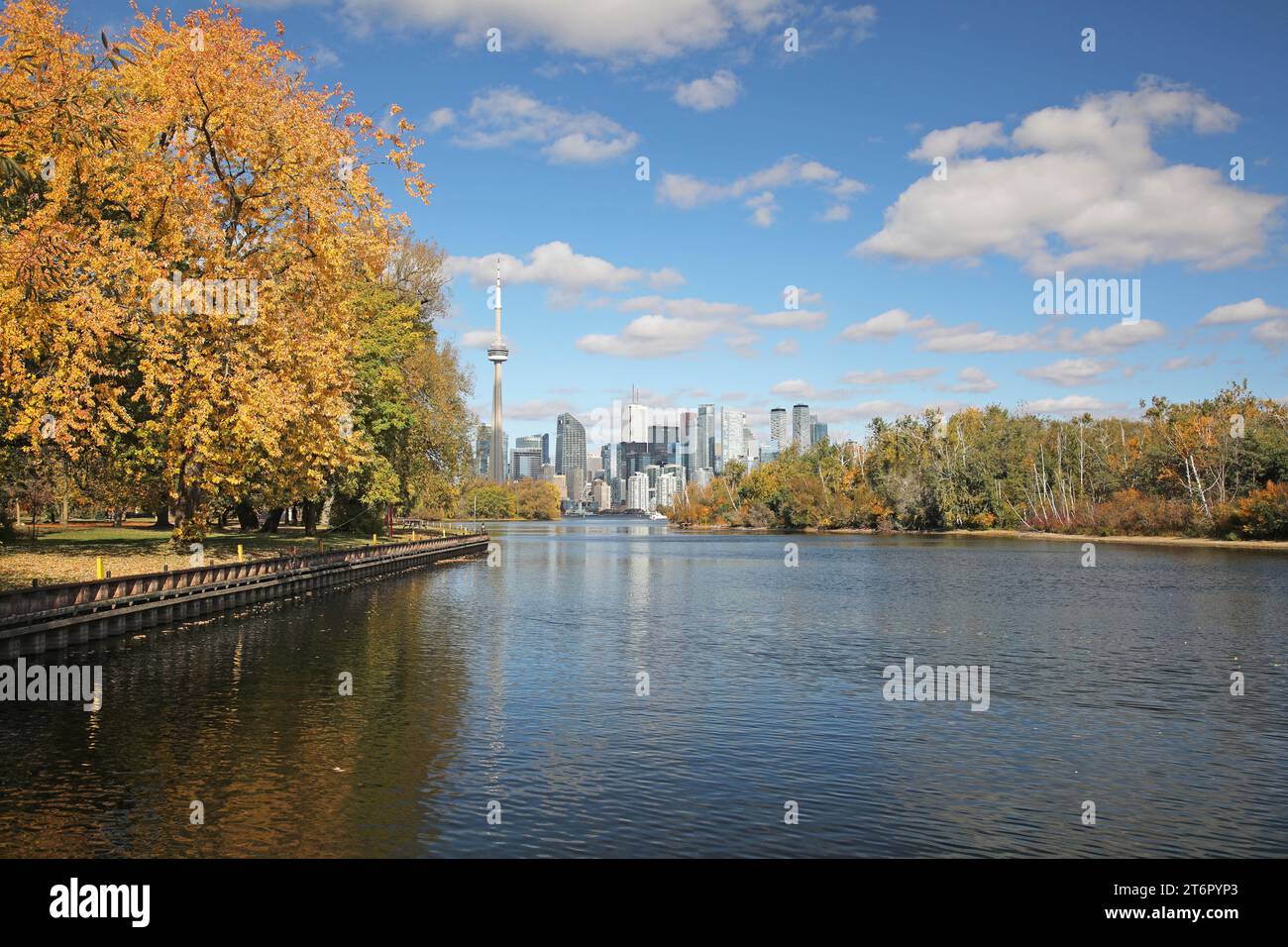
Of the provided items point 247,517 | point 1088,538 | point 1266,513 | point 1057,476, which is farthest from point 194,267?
point 1057,476

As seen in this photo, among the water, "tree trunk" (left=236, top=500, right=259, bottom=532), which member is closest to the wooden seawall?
the water

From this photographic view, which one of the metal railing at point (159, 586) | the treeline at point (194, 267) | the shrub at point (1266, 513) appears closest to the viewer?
the metal railing at point (159, 586)

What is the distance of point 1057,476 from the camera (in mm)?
143000

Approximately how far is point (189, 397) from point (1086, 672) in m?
33.1

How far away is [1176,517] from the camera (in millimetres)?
116688

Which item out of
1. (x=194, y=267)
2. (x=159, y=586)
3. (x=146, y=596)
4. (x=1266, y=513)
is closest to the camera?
(x=146, y=596)

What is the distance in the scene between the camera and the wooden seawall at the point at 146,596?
28.6 meters

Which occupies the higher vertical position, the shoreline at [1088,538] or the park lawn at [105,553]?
the park lawn at [105,553]

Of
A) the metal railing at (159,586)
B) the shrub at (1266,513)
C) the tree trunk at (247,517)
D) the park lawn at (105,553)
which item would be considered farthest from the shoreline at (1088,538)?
the tree trunk at (247,517)

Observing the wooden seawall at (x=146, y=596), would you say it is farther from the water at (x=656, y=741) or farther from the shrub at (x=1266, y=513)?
the shrub at (x=1266, y=513)

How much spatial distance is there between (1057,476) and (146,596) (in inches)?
5237

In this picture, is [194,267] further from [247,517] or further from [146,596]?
[247,517]
